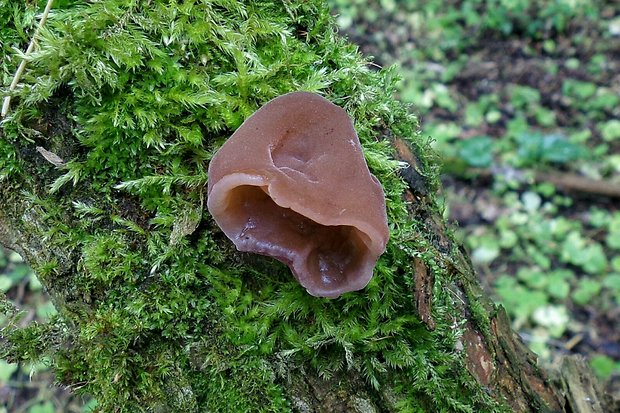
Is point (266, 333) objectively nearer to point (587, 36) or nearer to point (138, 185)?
point (138, 185)

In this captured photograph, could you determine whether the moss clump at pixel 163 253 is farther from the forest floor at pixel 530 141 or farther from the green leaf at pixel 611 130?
the green leaf at pixel 611 130

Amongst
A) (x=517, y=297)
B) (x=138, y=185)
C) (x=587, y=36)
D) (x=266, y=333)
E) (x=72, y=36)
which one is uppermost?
(x=72, y=36)

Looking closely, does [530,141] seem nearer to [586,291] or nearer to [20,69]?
[586,291]

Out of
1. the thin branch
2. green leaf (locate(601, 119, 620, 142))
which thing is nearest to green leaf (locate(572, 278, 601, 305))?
green leaf (locate(601, 119, 620, 142))

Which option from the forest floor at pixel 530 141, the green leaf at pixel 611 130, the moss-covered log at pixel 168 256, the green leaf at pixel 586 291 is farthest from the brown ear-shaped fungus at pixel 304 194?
the green leaf at pixel 611 130

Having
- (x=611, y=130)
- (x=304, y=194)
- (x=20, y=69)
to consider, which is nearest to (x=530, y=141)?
(x=611, y=130)

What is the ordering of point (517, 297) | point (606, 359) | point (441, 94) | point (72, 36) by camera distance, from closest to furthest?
point (72, 36)
point (606, 359)
point (517, 297)
point (441, 94)

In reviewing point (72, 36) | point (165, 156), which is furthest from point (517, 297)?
point (72, 36)

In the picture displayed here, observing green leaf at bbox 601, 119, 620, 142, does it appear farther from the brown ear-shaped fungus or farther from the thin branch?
the thin branch
